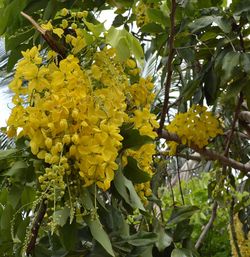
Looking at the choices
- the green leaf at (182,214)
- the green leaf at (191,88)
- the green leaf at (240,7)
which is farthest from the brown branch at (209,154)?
the green leaf at (240,7)

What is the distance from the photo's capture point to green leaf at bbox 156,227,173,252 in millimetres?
1344

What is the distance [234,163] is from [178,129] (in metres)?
0.32

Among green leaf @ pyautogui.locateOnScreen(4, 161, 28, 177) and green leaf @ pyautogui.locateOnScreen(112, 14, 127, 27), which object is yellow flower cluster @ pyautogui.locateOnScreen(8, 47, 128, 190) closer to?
green leaf @ pyautogui.locateOnScreen(4, 161, 28, 177)

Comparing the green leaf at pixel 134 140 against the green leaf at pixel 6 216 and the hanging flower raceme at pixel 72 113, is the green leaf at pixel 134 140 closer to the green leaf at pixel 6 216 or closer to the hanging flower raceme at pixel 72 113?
the hanging flower raceme at pixel 72 113

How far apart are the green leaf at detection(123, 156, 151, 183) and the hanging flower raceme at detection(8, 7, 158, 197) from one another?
48mm

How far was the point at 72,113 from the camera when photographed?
0.96m

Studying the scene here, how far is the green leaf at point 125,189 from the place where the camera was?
105 cm

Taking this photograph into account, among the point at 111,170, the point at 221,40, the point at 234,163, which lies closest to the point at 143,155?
the point at 111,170

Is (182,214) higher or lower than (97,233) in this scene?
lower

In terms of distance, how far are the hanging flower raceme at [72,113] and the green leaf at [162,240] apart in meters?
0.36

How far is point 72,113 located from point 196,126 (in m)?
0.92

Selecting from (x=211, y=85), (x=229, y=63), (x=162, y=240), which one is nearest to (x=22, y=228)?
(x=162, y=240)

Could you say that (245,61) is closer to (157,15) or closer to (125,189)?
(157,15)

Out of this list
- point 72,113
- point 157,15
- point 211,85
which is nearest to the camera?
point 72,113
